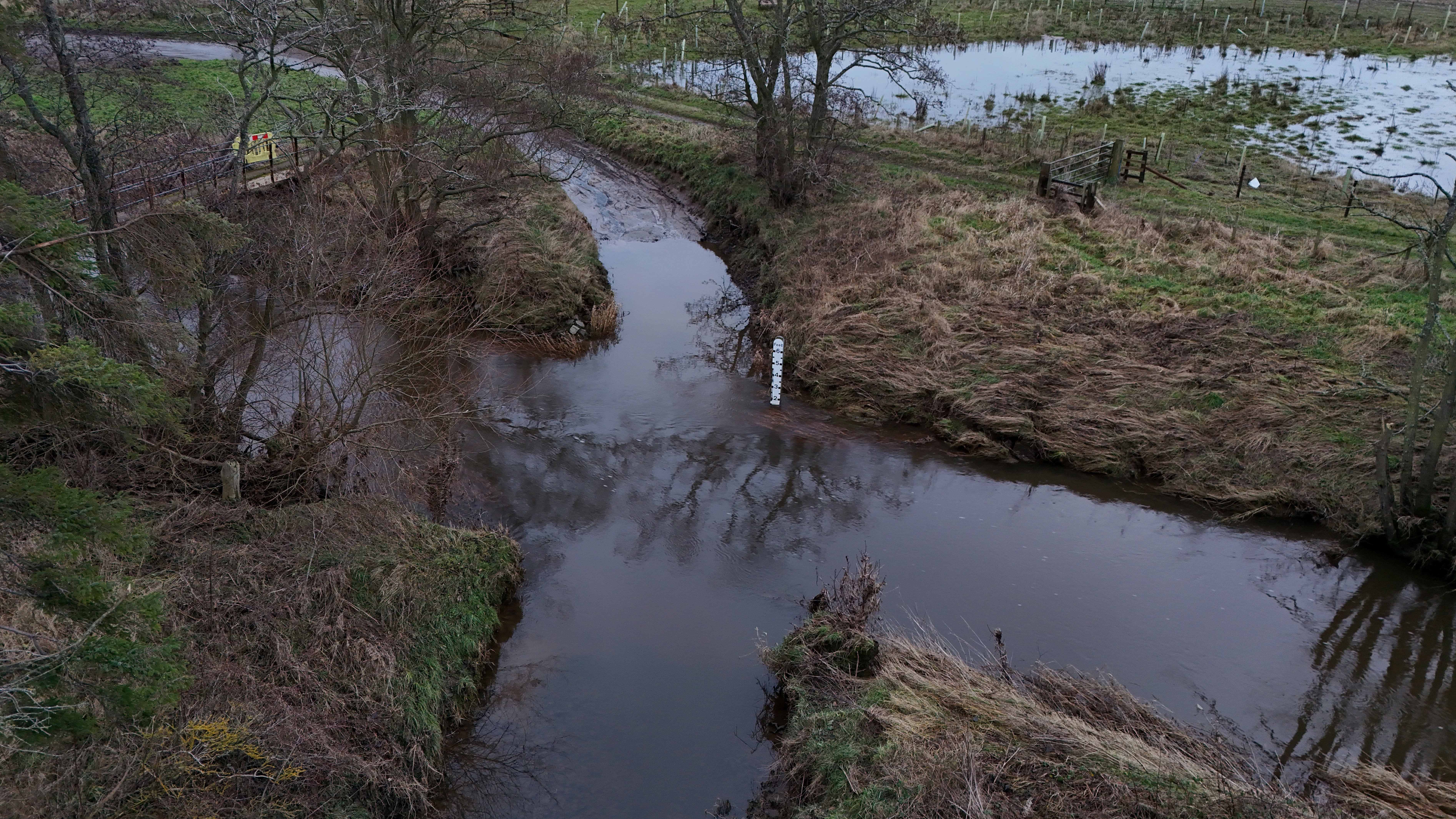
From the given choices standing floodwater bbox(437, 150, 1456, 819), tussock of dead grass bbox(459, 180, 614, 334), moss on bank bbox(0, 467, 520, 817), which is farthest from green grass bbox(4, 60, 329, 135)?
standing floodwater bbox(437, 150, 1456, 819)

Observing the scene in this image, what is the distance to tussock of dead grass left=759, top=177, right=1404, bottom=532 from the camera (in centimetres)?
1388

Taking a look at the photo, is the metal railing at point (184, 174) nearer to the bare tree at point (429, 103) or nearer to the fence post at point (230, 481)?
the bare tree at point (429, 103)

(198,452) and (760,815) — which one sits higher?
(198,452)

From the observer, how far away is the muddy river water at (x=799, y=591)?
31.0ft

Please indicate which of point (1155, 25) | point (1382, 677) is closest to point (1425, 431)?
point (1382, 677)

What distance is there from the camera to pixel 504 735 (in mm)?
9508

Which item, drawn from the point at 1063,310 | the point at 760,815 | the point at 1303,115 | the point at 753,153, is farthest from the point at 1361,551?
the point at 1303,115

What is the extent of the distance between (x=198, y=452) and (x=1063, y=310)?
46.7 ft

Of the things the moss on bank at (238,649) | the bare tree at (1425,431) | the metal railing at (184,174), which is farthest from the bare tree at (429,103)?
the bare tree at (1425,431)

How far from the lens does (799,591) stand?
11688 mm

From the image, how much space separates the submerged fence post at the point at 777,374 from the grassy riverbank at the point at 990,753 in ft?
21.4

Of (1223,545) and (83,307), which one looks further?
(1223,545)

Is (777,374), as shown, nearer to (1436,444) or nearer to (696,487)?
(696,487)

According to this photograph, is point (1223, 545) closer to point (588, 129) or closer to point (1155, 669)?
point (1155, 669)
